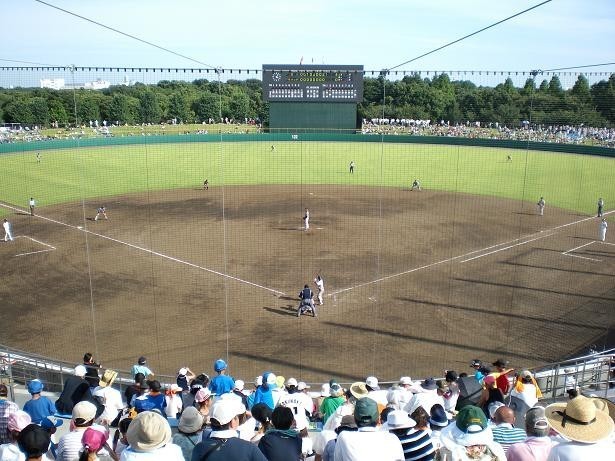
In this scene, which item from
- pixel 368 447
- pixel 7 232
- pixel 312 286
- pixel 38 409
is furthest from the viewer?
pixel 7 232

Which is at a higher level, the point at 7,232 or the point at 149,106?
the point at 149,106

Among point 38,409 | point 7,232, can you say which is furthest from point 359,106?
point 38,409

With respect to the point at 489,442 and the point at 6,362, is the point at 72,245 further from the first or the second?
the point at 489,442

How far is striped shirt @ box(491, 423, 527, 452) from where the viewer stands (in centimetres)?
397

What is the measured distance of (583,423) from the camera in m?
3.20

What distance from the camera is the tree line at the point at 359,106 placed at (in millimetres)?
33094

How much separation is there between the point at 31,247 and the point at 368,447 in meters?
21.6

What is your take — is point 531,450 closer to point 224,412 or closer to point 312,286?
point 224,412

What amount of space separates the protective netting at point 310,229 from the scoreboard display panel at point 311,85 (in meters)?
2.19

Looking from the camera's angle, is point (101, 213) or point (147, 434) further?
point (101, 213)

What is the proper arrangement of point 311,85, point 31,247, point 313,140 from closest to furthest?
point 31,247, point 311,85, point 313,140

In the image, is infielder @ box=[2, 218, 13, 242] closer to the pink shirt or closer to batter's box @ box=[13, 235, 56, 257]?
batter's box @ box=[13, 235, 56, 257]

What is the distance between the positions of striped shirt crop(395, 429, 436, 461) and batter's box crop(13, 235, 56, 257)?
67.0 feet

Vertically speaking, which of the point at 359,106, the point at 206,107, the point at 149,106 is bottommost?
the point at 149,106
